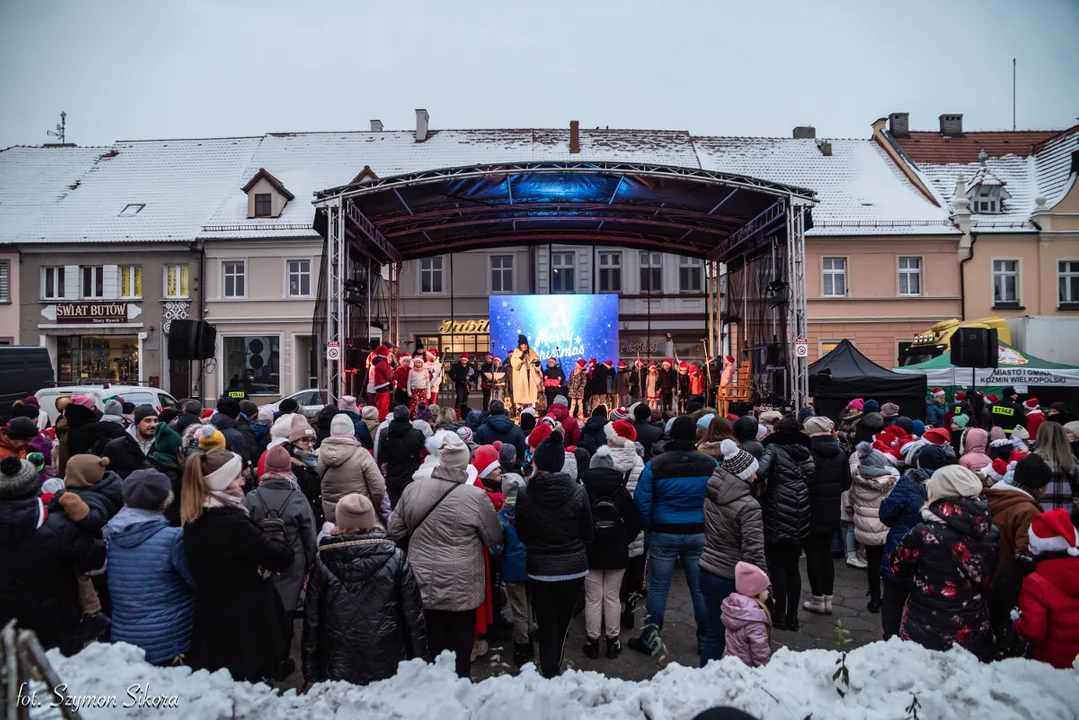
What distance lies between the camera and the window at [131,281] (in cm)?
2523

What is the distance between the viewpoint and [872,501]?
628 cm

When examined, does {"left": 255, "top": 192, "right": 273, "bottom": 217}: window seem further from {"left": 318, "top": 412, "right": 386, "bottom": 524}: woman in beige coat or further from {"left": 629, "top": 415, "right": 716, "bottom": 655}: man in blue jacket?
{"left": 629, "top": 415, "right": 716, "bottom": 655}: man in blue jacket

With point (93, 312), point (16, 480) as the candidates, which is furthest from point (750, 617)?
point (93, 312)

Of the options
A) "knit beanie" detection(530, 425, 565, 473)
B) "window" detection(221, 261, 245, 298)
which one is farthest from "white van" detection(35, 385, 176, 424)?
"window" detection(221, 261, 245, 298)

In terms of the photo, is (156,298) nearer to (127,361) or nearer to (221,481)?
(127,361)

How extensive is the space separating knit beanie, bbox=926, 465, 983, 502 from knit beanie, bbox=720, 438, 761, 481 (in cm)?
107

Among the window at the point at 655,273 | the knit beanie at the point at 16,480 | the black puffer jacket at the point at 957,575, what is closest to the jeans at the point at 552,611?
the black puffer jacket at the point at 957,575

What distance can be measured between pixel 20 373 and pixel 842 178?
26.9 metres

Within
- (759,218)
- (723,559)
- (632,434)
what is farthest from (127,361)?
(723,559)

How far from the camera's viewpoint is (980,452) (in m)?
5.62

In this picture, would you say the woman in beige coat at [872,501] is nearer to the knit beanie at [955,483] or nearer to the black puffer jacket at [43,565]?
the knit beanie at [955,483]

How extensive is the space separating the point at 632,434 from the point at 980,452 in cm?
285

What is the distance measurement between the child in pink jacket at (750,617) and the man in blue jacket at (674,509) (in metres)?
0.95

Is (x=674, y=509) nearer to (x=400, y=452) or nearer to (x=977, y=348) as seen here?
(x=400, y=452)
